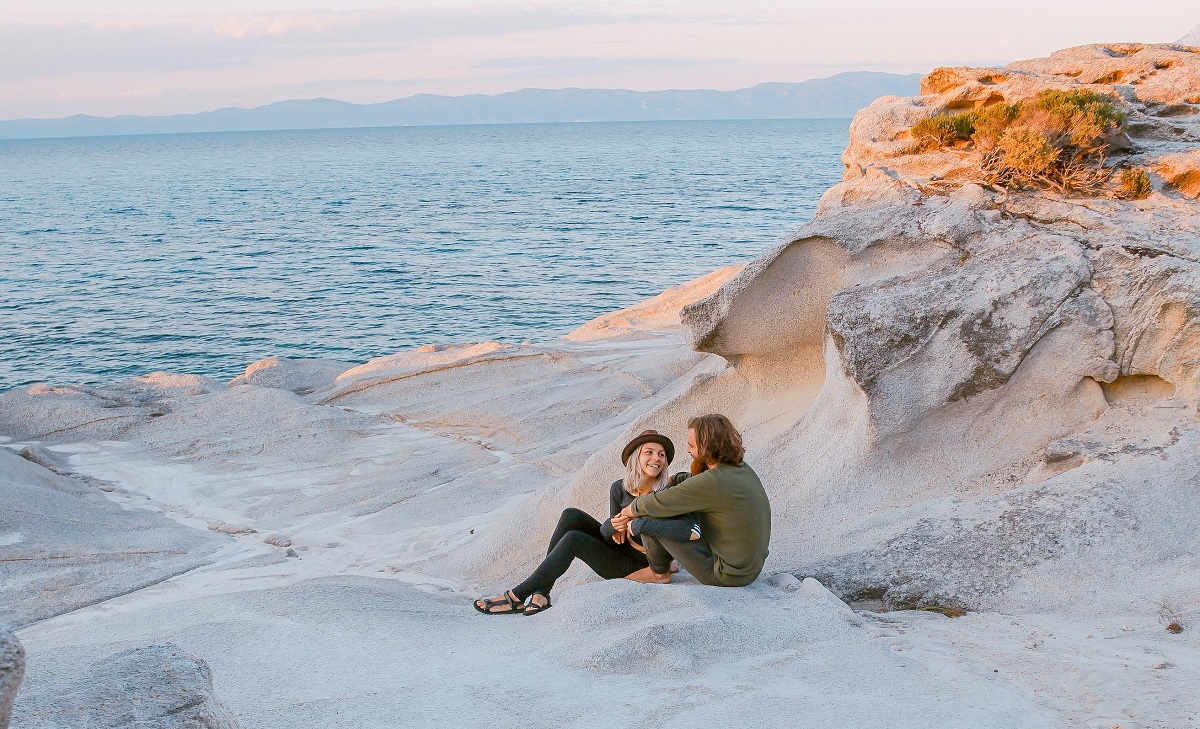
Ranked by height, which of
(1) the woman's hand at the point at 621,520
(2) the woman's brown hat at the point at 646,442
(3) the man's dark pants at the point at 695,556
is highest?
(2) the woman's brown hat at the point at 646,442

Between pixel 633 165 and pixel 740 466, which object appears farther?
pixel 633 165

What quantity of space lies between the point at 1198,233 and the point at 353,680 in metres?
6.34

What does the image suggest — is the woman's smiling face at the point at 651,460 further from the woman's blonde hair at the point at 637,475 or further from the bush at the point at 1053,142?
the bush at the point at 1053,142

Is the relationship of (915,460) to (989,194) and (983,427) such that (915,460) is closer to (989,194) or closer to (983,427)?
(983,427)

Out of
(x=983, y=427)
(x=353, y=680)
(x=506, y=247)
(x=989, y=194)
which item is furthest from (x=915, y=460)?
(x=506, y=247)

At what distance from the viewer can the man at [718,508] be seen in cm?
544

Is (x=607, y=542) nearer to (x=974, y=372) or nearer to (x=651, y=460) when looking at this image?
(x=651, y=460)

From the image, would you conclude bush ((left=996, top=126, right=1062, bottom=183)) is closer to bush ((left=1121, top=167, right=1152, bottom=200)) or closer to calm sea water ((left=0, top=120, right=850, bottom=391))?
bush ((left=1121, top=167, right=1152, bottom=200))

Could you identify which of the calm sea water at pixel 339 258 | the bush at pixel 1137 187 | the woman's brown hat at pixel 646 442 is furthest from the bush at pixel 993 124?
the calm sea water at pixel 339 258

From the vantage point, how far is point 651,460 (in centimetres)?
586

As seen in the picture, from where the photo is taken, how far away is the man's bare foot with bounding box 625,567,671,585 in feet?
18.9

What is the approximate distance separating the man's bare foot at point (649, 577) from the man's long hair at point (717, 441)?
797mm

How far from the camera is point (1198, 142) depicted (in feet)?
27.1

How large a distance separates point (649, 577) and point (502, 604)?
924 millimetres
